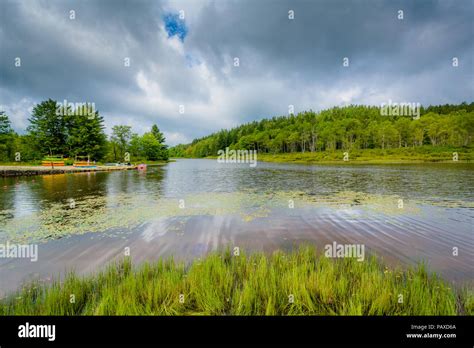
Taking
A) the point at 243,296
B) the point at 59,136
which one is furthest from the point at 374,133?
the point at 59,136

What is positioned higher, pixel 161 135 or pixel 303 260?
pixel 161 135

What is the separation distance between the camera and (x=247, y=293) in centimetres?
392

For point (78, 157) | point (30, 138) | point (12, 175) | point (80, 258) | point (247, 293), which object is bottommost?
point (80, 258)

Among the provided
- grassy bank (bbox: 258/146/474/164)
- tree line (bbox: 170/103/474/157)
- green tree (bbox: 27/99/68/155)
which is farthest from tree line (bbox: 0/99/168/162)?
tree line (bbox: 170/103/474/157)

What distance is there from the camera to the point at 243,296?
392cm

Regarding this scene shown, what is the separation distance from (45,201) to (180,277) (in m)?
16.8

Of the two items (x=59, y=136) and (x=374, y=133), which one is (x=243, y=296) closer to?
(x=59, y=136)

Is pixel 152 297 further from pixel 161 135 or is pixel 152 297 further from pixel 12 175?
pixel 161 135

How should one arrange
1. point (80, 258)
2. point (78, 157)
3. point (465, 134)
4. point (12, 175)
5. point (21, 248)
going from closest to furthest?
point (80, 258) → point (21, 248) → point (12, 175) → point (78, 157) → point (465, 134)

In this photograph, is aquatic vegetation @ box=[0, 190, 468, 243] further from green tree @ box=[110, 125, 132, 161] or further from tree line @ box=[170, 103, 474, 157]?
tree line @ box=[170, 103, 474, 157]

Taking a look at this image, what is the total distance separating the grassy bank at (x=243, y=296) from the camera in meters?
3.70

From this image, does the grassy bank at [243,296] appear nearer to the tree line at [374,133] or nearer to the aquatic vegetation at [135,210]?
the aquatic vegetation at [135,210]
